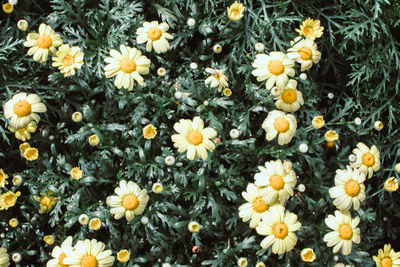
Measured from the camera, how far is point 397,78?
2.98 metres

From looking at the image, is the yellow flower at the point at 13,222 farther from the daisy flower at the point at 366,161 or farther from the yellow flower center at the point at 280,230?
the daisy flower at the point at 366,161

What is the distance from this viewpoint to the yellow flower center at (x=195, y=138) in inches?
86.9

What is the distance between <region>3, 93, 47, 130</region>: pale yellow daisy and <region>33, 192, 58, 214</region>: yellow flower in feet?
1.47

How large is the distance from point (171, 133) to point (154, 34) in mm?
629

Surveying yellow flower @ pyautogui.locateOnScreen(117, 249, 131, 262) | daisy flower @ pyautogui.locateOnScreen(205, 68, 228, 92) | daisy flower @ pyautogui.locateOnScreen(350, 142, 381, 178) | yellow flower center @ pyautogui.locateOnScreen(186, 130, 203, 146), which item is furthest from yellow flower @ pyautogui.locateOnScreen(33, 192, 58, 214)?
daisy flower @ pyautogui.locateOnScreen(350, 142, 381, 178)

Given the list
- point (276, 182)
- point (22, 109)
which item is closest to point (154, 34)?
point (22, 109)

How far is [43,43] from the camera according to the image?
7.86 ft

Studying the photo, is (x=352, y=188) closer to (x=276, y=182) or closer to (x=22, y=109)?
(x=276, y=182)

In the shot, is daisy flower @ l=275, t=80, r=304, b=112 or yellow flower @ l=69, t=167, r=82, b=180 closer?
yellow flower @ l=69, t=167, r=82, b=180

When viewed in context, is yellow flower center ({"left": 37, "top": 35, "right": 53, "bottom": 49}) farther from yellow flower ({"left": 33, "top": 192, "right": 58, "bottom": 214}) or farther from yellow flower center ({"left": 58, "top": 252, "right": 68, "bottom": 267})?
yellow flower center ({"left": 58, "top": 252, "right": 68, "bottom": 267})

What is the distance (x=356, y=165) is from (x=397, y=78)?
93 cm

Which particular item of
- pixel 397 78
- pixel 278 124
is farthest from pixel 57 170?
pixel 397 78

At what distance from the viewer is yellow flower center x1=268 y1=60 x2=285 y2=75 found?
7.56 feet

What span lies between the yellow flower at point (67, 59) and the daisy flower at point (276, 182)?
3.93ft
